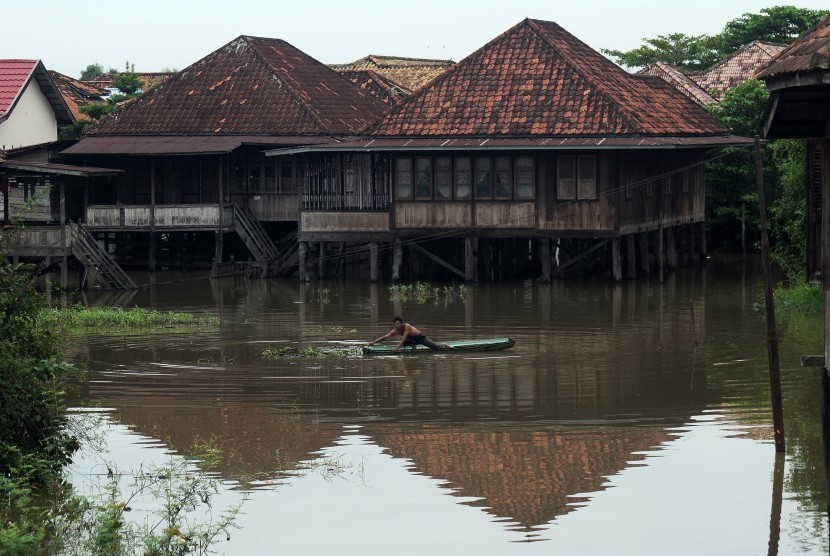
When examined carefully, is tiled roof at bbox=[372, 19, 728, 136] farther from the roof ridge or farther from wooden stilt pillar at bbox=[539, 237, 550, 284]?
wooden stilt pillar at bbox=[539, 237, 550, 284]

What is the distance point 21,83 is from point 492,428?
2438 cm

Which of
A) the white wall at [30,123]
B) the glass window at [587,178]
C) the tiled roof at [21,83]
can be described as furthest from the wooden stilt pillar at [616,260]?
the white wall at [30,123]

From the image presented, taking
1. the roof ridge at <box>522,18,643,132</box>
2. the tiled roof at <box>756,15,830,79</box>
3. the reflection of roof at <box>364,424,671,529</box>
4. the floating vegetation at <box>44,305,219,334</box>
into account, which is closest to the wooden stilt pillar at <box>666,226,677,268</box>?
the roof ridge at <box>522,18,643,132</box>

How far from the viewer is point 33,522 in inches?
573

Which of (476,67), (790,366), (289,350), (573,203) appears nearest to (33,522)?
(289,350)

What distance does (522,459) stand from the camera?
58.0 feet

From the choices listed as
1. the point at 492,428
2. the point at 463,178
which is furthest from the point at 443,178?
the point at 492,428

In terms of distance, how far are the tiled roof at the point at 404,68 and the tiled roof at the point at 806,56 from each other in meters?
39.8

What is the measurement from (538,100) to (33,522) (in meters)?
23.8

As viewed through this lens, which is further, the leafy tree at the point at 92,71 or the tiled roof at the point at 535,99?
the leafy tree at the point at 92,71

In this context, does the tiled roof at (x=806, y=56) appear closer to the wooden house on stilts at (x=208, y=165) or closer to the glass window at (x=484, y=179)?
the glass window at (x=484, y=179)

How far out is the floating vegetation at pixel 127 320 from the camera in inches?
1125

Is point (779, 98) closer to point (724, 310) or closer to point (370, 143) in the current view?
point (724, 310)

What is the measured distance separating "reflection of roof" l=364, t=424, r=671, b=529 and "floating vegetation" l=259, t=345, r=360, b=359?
5608 mm
